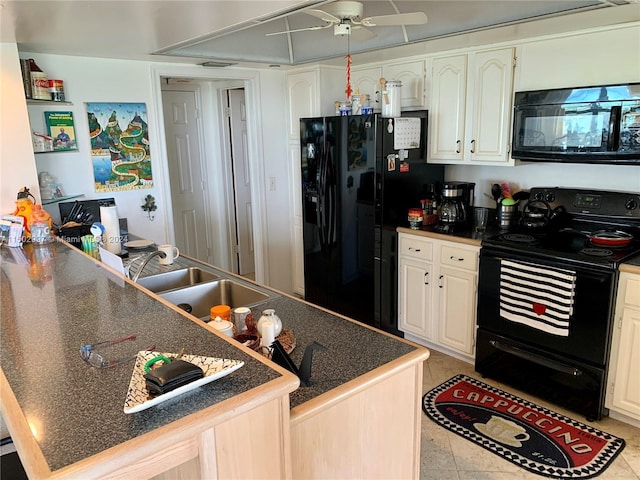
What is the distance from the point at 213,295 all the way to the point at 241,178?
9.49 feet

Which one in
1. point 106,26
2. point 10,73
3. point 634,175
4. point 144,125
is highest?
point 106,26

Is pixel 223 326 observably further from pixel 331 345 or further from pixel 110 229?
pixel 110 229

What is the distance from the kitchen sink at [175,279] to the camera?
2.47 m

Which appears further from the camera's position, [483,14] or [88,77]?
[88,77]

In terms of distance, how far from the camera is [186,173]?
16.1 ft

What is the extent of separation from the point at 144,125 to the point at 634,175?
131 inches

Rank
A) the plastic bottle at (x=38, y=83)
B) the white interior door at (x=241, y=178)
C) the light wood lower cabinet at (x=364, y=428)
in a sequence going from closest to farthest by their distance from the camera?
1. the light wood lower cabinet at (x=364, y=428)
2. the plastic bottle at (x=38, y=83)
3. the white interior door at (x=241, y=178)

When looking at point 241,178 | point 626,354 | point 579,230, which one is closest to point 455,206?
point 579,230

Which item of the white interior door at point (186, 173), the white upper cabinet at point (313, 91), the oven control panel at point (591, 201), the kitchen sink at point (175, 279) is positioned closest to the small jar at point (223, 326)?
the kitchen sink at point (175, 279)

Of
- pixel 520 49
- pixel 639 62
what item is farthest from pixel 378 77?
pixel 639 62

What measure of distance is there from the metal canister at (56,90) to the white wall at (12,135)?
30cm

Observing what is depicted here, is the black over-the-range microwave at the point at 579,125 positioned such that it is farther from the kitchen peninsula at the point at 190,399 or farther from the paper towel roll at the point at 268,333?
the paper towel roll at the point at 268,333

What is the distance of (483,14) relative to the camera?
8.43ft

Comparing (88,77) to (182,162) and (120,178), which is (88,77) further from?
(182,162)
